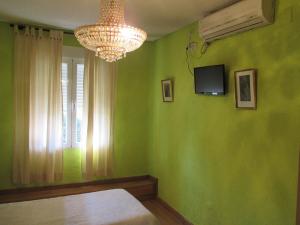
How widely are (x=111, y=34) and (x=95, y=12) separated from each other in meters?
1.23

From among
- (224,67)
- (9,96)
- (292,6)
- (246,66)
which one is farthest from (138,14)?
(9,96)

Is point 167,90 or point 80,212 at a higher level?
point 167,90

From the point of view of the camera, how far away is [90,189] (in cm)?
365

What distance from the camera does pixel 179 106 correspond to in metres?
3.38

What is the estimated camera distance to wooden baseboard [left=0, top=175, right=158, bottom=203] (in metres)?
3.32

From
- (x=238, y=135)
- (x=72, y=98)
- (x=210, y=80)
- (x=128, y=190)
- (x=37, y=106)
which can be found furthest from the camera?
(x=128, y=190)

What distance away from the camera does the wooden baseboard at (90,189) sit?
10.9 feet

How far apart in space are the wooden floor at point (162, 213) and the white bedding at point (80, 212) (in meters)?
1.01

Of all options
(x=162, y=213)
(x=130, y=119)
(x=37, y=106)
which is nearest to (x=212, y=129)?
(x=162, y=213)

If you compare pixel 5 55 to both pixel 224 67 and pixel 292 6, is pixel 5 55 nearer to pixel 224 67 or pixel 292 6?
pixel 224 67

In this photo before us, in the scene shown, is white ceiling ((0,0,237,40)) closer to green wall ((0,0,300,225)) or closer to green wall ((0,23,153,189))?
green wall ((0,0,300,225))

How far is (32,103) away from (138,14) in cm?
180

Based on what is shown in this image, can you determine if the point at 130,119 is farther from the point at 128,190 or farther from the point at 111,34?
the point at 111,34

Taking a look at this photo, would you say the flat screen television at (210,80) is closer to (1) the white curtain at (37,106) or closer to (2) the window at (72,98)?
(2) the window at (72,98)
